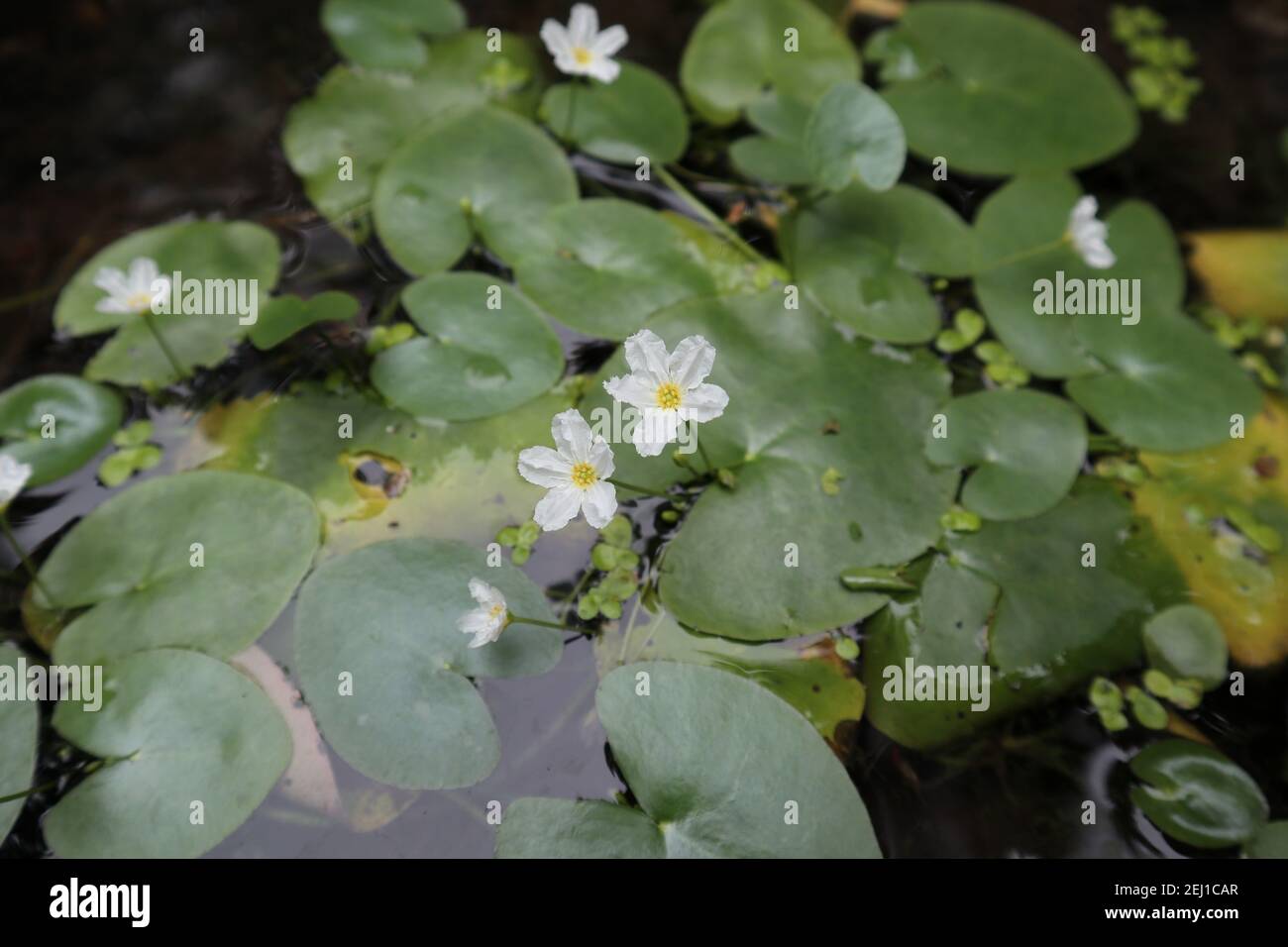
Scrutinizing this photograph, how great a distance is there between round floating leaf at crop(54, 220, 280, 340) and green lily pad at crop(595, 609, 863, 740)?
4.01 feet

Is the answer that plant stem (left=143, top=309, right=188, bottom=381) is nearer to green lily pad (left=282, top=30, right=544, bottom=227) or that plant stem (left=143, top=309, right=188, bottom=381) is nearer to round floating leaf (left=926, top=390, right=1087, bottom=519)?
green lily pad (left=282, top=30, right=544, bottom=227)

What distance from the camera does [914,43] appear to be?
2.78 m

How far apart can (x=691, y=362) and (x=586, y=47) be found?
3.97 feet

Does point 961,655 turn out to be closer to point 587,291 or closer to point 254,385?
point 587,291

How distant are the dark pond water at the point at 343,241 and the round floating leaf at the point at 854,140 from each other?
0.48 m

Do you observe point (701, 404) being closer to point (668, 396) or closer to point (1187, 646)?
point (668, 396)

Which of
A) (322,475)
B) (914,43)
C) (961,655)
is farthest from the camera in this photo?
(914,43)

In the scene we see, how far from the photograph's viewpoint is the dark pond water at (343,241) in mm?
1737

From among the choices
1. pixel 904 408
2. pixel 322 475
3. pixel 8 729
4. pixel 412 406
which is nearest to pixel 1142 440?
pixel 904 408

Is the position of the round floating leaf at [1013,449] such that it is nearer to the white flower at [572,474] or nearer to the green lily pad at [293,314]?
the white flower at [572,474]

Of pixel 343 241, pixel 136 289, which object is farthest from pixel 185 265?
pixel 343 241

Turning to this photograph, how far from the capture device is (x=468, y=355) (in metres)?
2.08

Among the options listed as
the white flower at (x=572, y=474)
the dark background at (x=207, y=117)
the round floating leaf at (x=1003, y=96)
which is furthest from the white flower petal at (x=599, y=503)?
the round floating leaf at (x=1003, y=96)
